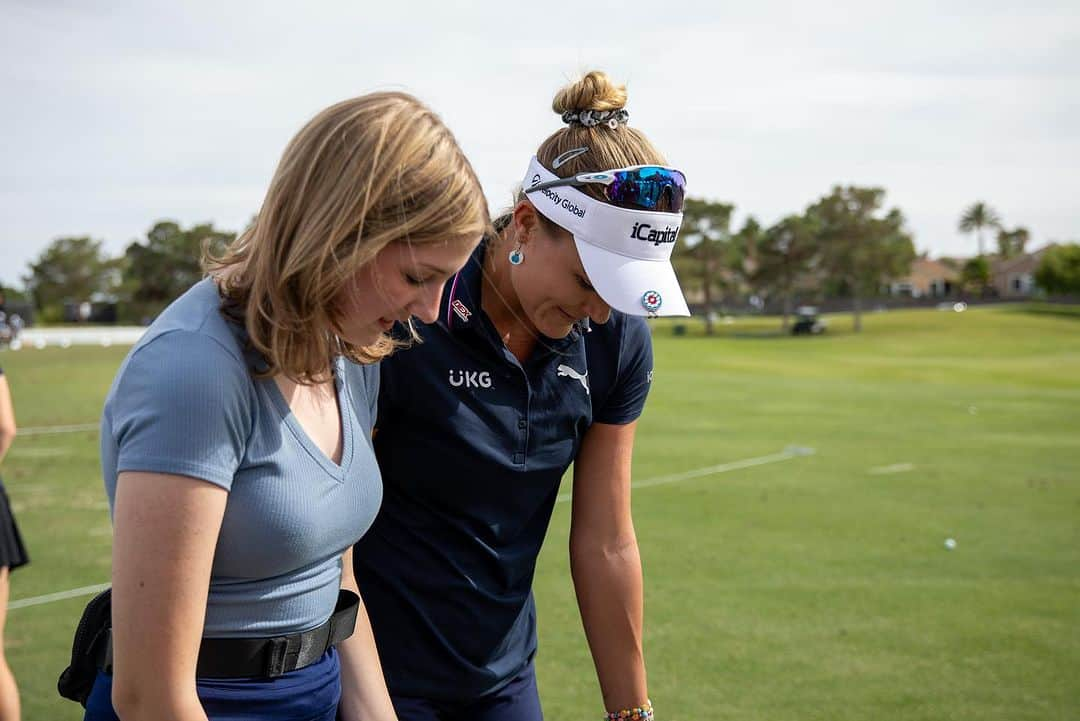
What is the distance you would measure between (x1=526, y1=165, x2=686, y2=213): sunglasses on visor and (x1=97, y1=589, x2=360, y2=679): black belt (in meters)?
1.25

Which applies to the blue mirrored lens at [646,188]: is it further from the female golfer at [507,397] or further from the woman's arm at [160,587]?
the woman's arm at [160,587]

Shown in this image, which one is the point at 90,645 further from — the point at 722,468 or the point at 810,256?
the point at 810,256

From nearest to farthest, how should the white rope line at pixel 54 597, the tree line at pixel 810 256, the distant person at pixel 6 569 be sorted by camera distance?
1. the distant person at pixel 6 569
2. the white rope line at pixel 54 597
3. the tree line at pixel 810 256

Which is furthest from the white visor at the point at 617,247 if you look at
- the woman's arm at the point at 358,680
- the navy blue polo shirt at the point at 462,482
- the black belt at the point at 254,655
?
the black belt at the point at 254,655

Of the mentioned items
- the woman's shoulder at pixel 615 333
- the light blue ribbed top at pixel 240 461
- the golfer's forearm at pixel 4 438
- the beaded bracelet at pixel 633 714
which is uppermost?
the woman's shoulder at pixel 615 333

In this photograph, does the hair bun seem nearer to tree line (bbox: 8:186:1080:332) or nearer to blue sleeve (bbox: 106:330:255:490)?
blue sleeve (bbox: 106:330:255:490)

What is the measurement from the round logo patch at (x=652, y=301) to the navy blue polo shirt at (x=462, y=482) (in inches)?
11.9

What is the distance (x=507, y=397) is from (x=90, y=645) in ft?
4.05

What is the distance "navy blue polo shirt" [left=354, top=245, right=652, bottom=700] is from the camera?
9.43ft

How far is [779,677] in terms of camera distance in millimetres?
5789

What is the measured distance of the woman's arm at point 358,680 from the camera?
2.44 meters

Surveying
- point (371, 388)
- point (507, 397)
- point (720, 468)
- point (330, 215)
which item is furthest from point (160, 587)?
point (720, 468)

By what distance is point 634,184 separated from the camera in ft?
9.32

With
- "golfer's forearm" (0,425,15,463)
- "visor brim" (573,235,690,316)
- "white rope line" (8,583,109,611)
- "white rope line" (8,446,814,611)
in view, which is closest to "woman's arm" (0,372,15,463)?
"golfer's forearm" (0,425,15,463)
